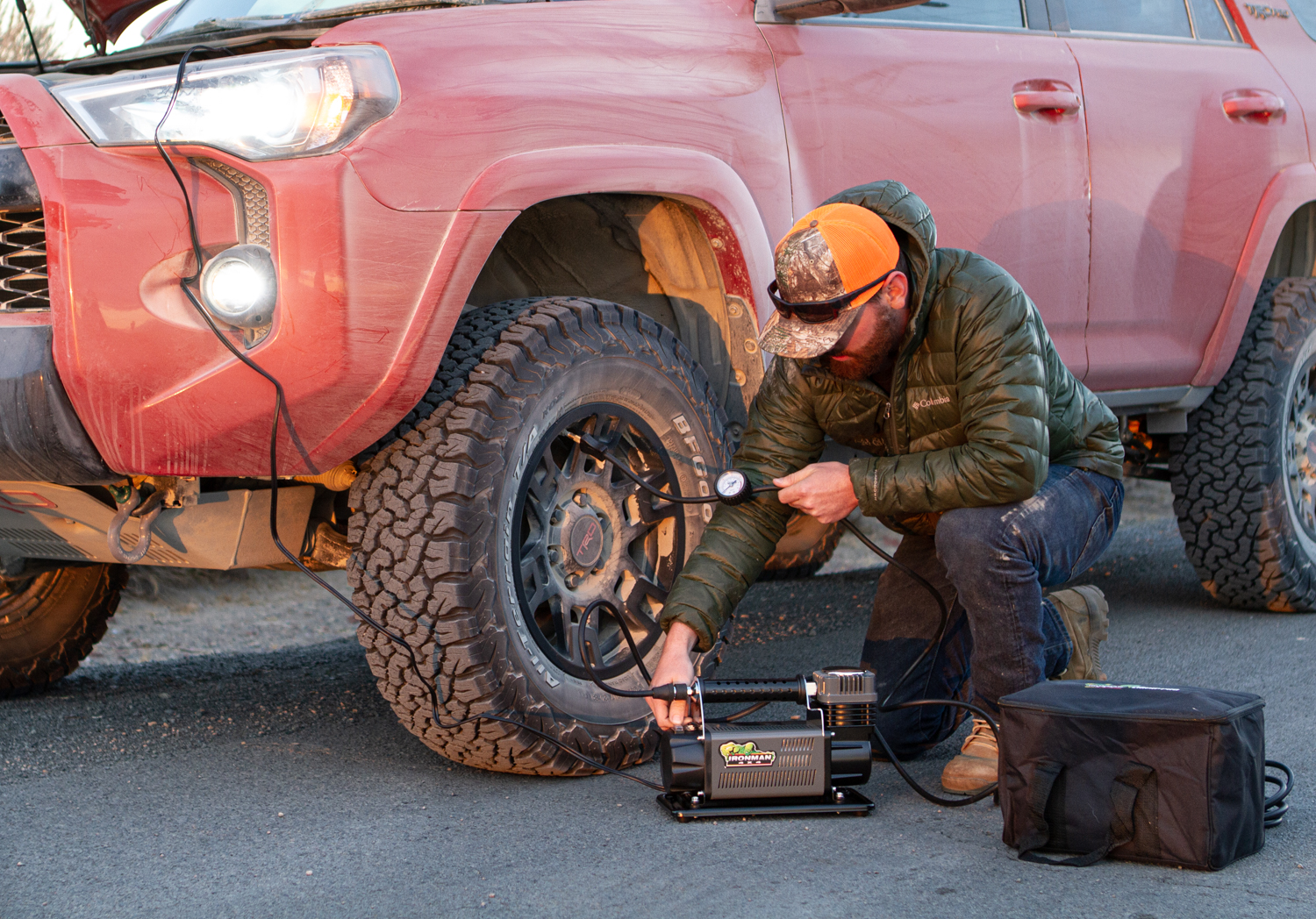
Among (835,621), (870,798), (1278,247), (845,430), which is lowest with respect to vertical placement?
(835,621)

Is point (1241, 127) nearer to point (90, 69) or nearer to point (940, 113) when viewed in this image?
point (940, 113)

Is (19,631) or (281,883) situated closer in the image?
(281,883)

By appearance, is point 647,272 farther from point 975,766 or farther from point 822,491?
point 975,766

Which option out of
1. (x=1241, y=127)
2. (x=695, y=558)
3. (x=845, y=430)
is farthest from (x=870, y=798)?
(x=1241, y=127)

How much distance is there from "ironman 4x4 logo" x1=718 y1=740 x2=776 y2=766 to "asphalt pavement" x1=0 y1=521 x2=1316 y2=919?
12 cm

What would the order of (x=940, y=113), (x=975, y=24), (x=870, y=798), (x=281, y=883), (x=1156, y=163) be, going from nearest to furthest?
1. (x=281, y=883)
2. (x=870, y=798)
3. (x=940, y=113)
4. (x=975, y=24)
5. (x=1156, y=163)

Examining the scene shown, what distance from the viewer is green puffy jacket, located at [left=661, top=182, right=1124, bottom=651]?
2.78 metres

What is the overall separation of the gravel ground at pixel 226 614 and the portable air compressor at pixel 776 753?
2.00 metres

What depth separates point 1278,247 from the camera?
491cm

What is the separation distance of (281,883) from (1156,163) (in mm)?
3225

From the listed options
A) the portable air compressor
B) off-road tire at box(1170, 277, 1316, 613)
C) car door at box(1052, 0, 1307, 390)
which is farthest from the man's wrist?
off-road tire at box(1170, 277, 1316, 613)

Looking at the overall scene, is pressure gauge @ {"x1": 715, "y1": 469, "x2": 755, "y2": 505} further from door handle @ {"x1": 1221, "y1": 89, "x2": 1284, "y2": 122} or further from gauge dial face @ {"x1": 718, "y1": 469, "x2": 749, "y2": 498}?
door handle @ {"x1": 1221, "y1": 89, "x2": 1284, "y2": 122}

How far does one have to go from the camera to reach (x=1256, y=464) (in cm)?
457

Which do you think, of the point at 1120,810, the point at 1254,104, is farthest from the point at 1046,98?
the point at 1120,810
